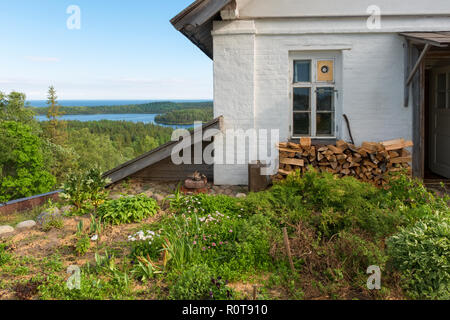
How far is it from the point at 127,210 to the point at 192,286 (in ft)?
8.52

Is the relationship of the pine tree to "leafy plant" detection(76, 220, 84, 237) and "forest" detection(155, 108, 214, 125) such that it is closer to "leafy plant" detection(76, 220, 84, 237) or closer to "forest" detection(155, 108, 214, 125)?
"forest" detection(155, 108, 214, 125)

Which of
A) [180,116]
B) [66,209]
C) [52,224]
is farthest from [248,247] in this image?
[180,116]

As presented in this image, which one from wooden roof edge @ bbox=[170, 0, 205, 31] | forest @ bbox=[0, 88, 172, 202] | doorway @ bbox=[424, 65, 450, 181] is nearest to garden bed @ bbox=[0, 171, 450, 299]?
forest @ bbox=[0, 88, 172, 202]

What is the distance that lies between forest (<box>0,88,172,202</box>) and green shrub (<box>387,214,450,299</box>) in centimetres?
505

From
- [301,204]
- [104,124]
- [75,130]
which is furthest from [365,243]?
[104,124]

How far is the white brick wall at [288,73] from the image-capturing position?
7723 mm

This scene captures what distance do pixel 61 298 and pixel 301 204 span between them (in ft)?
11.2

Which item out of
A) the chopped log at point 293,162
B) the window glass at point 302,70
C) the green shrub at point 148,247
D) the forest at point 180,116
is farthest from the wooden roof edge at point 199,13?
the forest at point 180,116

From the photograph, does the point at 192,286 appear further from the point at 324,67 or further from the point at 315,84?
the point at 324,67

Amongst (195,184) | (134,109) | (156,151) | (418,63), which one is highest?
(134,109)

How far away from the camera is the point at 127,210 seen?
20.0 feet

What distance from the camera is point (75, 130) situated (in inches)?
1470

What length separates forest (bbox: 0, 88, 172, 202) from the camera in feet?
35.8

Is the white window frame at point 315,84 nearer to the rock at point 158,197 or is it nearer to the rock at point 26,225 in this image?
the rock at point 158,197
